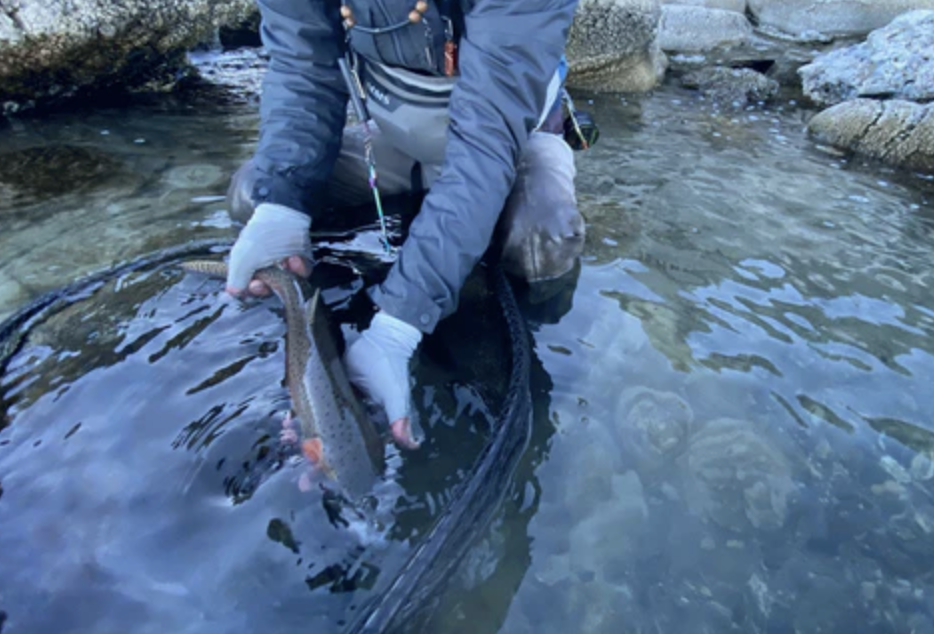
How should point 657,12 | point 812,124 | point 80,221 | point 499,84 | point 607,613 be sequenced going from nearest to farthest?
point 607,613
point 499,84
point 80,221
point 812,124
point 657,12

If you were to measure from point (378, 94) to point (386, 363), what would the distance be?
1.61 meters

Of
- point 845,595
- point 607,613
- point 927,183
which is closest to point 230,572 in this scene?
point 607,613

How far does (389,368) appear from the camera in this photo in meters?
2.76

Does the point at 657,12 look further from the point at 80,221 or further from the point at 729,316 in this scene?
Answer: the point at 80,221

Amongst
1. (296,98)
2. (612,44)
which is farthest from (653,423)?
(612,44)

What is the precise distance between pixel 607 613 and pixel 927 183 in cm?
583

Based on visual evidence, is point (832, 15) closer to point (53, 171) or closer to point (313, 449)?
point (53, 171)

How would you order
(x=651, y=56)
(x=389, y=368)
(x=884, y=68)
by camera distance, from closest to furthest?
(x=389, y=368) → (x=884, y=68) → (x=651, y=56)

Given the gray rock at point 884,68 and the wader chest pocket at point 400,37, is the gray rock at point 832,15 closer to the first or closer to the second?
the gray rock at point 884,68

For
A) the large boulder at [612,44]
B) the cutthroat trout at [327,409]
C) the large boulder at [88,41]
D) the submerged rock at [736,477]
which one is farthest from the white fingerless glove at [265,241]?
the large boulder at [612,44]

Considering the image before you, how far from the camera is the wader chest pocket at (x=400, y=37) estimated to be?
10.3ft

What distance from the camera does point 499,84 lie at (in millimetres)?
2852

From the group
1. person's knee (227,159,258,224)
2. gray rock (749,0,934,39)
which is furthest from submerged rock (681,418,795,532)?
gray rock (749,0,934,39)

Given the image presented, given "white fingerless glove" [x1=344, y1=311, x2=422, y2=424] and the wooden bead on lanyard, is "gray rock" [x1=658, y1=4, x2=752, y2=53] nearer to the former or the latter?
the wooden bead on lanyard
